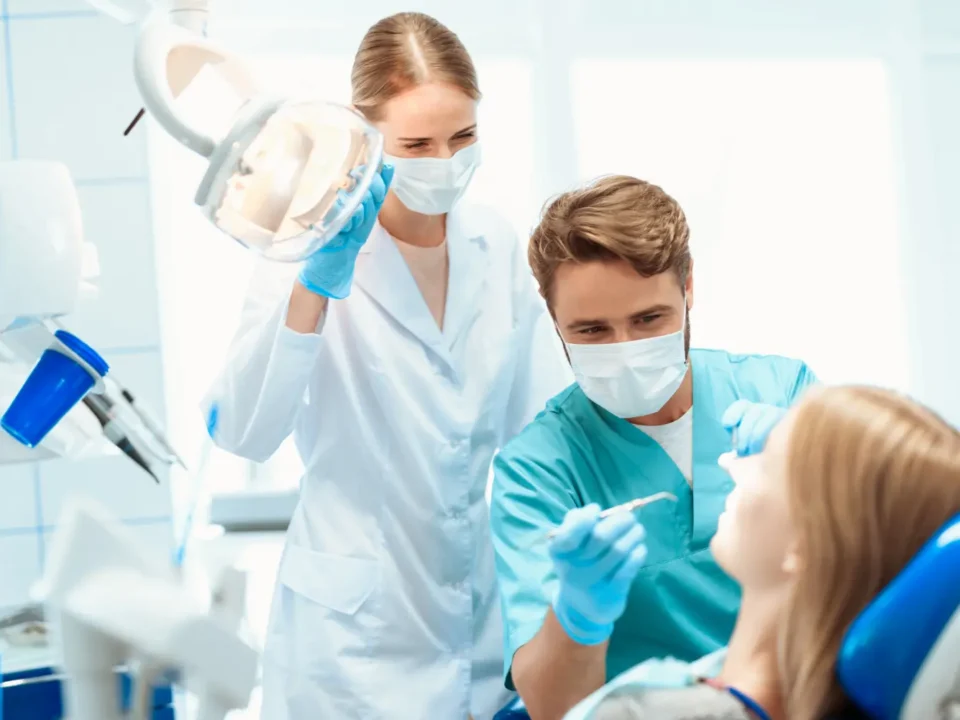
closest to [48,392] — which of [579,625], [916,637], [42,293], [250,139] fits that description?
[42,293]

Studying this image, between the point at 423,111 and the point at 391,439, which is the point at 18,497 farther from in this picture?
the point at 423,111

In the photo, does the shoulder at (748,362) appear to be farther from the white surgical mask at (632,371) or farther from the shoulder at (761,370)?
the white surgical mask at (632,371)

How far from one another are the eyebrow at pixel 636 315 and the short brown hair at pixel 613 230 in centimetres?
5

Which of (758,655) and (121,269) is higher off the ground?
(121,269)

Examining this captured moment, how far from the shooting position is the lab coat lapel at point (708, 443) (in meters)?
1.52

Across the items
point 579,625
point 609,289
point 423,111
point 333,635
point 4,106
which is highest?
point 4,106

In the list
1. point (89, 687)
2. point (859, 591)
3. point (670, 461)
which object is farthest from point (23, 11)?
point (859, 591)

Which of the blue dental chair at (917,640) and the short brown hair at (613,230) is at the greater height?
the short brown hair at (613,230)

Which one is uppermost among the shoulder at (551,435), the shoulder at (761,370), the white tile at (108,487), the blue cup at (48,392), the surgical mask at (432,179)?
the surgical mask at (432,179)

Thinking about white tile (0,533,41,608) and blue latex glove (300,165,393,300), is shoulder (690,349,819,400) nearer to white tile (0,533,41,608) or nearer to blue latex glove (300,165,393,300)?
blue latex glove (300,165,393,300)

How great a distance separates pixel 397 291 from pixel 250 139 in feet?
2.41

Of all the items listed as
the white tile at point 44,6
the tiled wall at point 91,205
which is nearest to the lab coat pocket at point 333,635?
the tiled wall at point 91,205

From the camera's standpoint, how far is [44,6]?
259cm

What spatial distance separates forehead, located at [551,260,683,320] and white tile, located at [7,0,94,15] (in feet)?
5.34
